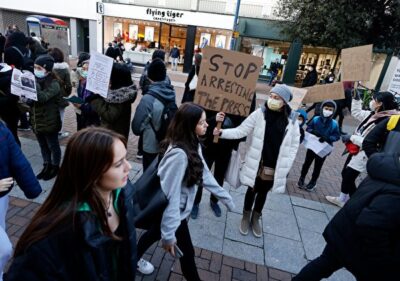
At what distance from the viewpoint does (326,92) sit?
4.04 metres

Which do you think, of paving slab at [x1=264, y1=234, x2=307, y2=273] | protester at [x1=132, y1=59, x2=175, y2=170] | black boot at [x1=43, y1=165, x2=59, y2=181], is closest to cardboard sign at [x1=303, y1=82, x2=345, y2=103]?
paving slab at [x1=264, y1=234, x2=307, y2=273]

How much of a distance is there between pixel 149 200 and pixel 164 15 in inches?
801

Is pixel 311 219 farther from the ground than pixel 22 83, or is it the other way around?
pixel 22 83

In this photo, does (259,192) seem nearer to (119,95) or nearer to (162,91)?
(162,91)

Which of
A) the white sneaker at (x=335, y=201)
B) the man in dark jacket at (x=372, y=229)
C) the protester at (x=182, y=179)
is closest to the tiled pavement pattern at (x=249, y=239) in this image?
the white sneaker at (x=335, y=201)

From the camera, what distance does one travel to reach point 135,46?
842 inches

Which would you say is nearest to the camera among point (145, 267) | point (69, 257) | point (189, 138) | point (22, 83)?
point (69, 257)

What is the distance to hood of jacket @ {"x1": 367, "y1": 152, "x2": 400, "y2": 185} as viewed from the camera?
1748mm

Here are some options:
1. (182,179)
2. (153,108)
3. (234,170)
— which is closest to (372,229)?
(182,179)

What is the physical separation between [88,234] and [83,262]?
0.15 meters

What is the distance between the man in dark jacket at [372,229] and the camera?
174 cm

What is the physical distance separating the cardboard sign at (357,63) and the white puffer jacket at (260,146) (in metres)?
1.52

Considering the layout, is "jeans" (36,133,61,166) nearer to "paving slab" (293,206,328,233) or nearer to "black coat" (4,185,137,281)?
"black coat" (4,185,137,281)

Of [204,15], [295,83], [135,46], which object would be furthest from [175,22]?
[295,83]
